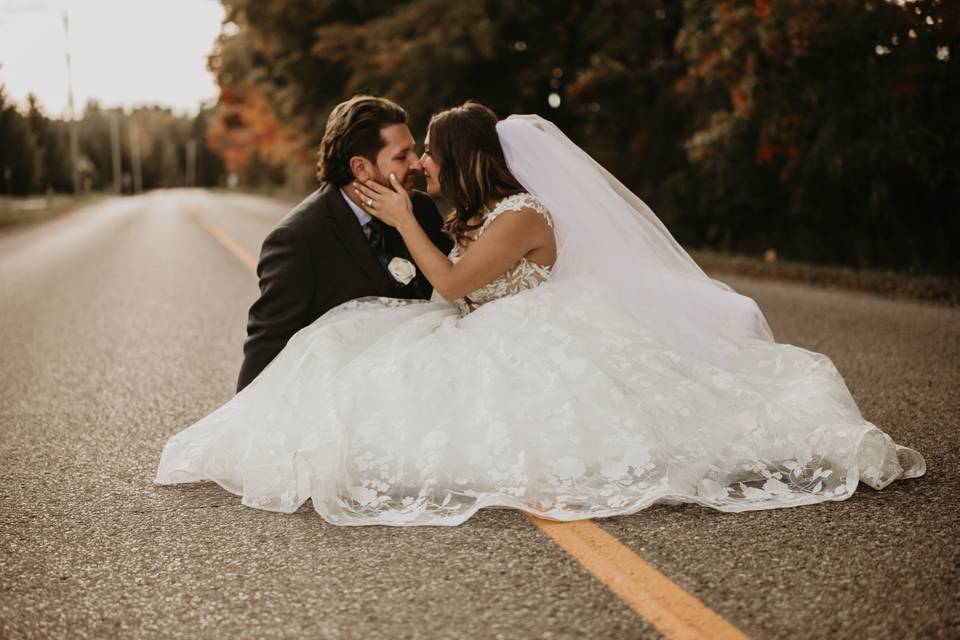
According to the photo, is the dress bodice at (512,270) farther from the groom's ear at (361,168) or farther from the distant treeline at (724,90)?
the distant treeline at (724,90)

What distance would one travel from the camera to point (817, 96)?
39.0 ft

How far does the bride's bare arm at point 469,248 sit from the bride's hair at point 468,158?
16cm

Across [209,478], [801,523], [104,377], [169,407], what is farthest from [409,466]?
[104,377]

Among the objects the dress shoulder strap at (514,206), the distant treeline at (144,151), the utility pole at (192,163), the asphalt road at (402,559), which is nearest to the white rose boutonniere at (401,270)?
the dress shoulder strap at (514,206)

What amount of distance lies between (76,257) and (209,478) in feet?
48.7

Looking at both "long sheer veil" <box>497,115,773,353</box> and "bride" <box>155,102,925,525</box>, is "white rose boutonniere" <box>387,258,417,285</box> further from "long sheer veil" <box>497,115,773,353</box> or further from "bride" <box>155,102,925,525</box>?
"long sheer veil" <box>497,115,773,353</box>

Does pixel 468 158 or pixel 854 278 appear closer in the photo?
pixel 468 158

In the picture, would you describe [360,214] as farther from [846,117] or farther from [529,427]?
[846,117]

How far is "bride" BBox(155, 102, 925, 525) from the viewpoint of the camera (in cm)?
367

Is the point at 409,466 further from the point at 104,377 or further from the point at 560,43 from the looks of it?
the point at 560,43

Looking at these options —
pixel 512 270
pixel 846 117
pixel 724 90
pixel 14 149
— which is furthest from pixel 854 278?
pixel 14 149

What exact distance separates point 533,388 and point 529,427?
0.61 ft

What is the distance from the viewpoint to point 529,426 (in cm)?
375

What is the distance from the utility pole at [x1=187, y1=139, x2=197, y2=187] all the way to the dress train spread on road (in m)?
148
